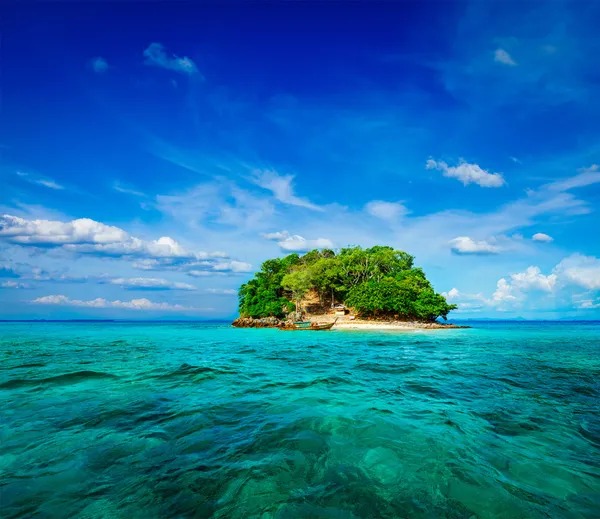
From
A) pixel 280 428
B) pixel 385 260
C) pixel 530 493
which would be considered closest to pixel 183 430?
pixel 280 428

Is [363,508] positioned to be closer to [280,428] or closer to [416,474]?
[416,474]

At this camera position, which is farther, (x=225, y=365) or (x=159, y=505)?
(x=225, y=365)

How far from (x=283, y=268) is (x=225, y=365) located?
59.5 m

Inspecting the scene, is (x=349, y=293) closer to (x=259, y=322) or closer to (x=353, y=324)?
(x=353, y=324)

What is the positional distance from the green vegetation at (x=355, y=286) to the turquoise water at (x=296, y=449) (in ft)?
146

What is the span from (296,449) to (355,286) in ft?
180

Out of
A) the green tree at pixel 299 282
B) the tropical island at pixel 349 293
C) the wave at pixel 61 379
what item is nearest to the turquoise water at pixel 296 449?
the wave at pixel 61 379

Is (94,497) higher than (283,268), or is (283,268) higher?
(283,268)

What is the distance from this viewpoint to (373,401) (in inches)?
320

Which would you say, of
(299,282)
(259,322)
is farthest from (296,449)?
(259,322)

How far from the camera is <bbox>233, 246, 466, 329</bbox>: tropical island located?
54.1 meters

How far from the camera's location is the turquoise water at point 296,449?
3.72 metres

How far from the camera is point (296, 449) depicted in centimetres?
519

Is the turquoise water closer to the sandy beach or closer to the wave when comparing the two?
the wave
